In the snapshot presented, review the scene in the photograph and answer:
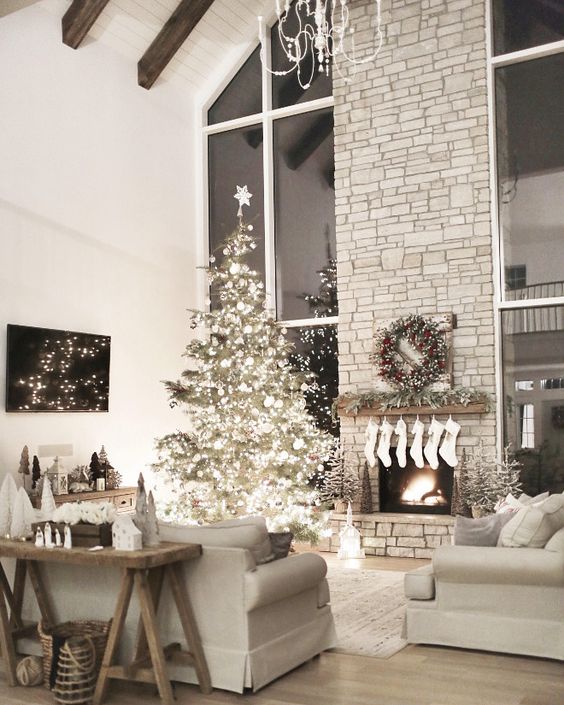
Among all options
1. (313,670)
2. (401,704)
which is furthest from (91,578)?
(401,704)

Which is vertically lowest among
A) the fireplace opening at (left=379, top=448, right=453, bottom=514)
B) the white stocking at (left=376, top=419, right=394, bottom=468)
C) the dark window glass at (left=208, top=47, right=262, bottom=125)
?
the fireplace opening at (left=379, top=448, right=453, bottom=514)

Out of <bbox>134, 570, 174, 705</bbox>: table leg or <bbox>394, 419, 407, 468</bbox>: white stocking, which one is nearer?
<bbox>134, 570, 174, 705</bbox>: table leg

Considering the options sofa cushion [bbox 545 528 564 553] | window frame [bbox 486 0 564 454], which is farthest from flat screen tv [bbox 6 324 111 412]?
sofa cushion [bbox 545 528 564 553]

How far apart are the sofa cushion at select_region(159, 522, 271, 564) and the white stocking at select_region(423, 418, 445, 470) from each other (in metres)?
4.26

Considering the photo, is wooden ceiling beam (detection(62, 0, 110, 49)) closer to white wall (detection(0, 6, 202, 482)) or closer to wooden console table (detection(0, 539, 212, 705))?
white wall (detection(0, 6, 202, 482))

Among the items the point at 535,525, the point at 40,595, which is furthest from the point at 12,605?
the point at 535,525

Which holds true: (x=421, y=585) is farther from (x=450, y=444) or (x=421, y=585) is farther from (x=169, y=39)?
(x=169, y=39)

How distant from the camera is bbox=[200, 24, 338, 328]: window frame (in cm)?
1024

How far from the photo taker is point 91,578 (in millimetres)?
4906

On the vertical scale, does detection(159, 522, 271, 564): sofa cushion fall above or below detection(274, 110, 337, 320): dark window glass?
below

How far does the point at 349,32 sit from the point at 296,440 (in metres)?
4.75

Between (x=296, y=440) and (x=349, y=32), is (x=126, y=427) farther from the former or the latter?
(x=349, y=32)

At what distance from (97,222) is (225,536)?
5.39 meters

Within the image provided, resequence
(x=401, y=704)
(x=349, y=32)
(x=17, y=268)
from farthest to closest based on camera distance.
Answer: (x=349, y=32) < (x=17, y=268) < (x=401, y=704)
